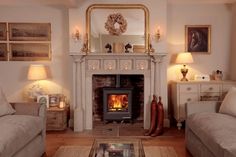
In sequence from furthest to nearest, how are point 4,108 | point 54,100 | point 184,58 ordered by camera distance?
point 54,100
point 184,58
point 4,108

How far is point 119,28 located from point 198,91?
1767 millimetres

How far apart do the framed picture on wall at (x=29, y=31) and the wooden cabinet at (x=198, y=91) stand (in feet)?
8.42

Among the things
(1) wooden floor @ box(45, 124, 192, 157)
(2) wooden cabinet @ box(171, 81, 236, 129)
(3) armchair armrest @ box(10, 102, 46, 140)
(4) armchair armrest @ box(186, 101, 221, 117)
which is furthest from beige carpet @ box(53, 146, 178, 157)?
(2) wooden cabinet @ box(171, 81, 236, 129)

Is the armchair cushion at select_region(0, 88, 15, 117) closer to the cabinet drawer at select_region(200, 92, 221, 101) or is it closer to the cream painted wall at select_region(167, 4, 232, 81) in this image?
the cream painted wall at select_region(167, 4, 232, 81)

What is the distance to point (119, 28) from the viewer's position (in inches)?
203

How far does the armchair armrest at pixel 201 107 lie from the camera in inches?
154

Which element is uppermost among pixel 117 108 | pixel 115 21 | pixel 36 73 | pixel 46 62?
pixel 115 21

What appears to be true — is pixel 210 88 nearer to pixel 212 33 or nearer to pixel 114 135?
pixel 212 33

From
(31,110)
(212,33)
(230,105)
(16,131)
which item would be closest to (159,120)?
(230,105)

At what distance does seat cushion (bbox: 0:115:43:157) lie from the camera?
267 centimetres

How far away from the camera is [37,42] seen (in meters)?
5.46

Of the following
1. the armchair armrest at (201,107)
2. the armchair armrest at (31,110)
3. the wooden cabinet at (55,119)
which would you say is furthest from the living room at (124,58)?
the armchair armrest at (31,110)

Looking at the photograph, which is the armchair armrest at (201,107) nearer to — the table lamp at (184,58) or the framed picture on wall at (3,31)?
the table lamp at (184,58)

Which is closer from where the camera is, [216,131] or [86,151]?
[216,131]
